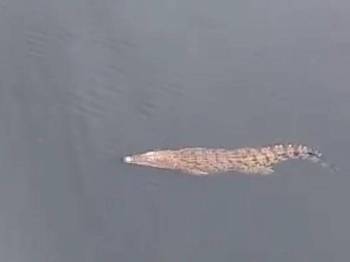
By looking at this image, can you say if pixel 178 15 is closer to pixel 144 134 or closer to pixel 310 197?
pixel 144 134

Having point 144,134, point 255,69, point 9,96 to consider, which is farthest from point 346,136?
point 9,96

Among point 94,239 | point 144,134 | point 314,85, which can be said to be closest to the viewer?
point 94,239

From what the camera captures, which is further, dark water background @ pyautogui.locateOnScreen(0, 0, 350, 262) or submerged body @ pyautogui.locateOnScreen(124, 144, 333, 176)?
submerged body @ pyautogui.locateOnScreen(124, 144, 333, 176)

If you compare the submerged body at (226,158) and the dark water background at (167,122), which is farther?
the submerged body at (226,158)
